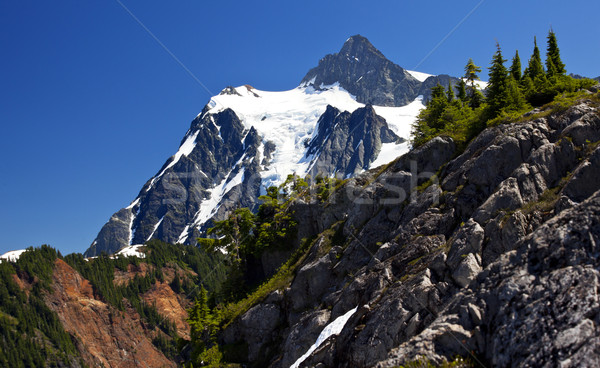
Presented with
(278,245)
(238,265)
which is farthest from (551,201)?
(238,265)

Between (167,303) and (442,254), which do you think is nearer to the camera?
(442,254)

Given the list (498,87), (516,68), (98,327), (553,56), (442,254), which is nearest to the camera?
(442,254)

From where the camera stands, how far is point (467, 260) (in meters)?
19.1

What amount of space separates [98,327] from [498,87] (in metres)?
150

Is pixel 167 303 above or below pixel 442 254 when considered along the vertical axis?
above

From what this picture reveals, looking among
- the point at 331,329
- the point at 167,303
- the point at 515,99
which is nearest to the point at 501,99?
the point at 515,99

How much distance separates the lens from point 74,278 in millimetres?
160375

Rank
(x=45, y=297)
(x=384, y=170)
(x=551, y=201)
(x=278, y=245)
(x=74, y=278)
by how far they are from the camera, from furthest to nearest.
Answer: (x=74, y=278) → (x=45, y=297) → (x=278, y=245) → (x=384, y=170) → (x=551, y=201)

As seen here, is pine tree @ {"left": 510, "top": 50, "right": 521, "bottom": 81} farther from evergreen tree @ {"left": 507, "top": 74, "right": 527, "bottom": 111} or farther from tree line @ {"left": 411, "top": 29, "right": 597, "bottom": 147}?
evergreen tree @ {"left": 507, "top": 74, "right": 527, "bottom": 111}

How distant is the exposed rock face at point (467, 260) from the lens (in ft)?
40.8

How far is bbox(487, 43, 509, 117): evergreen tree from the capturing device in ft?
102

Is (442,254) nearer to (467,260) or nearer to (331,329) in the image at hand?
(467,260)

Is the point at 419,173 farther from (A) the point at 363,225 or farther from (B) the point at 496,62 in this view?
(B) the point at 496,62

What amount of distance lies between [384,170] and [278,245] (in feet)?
41.5
